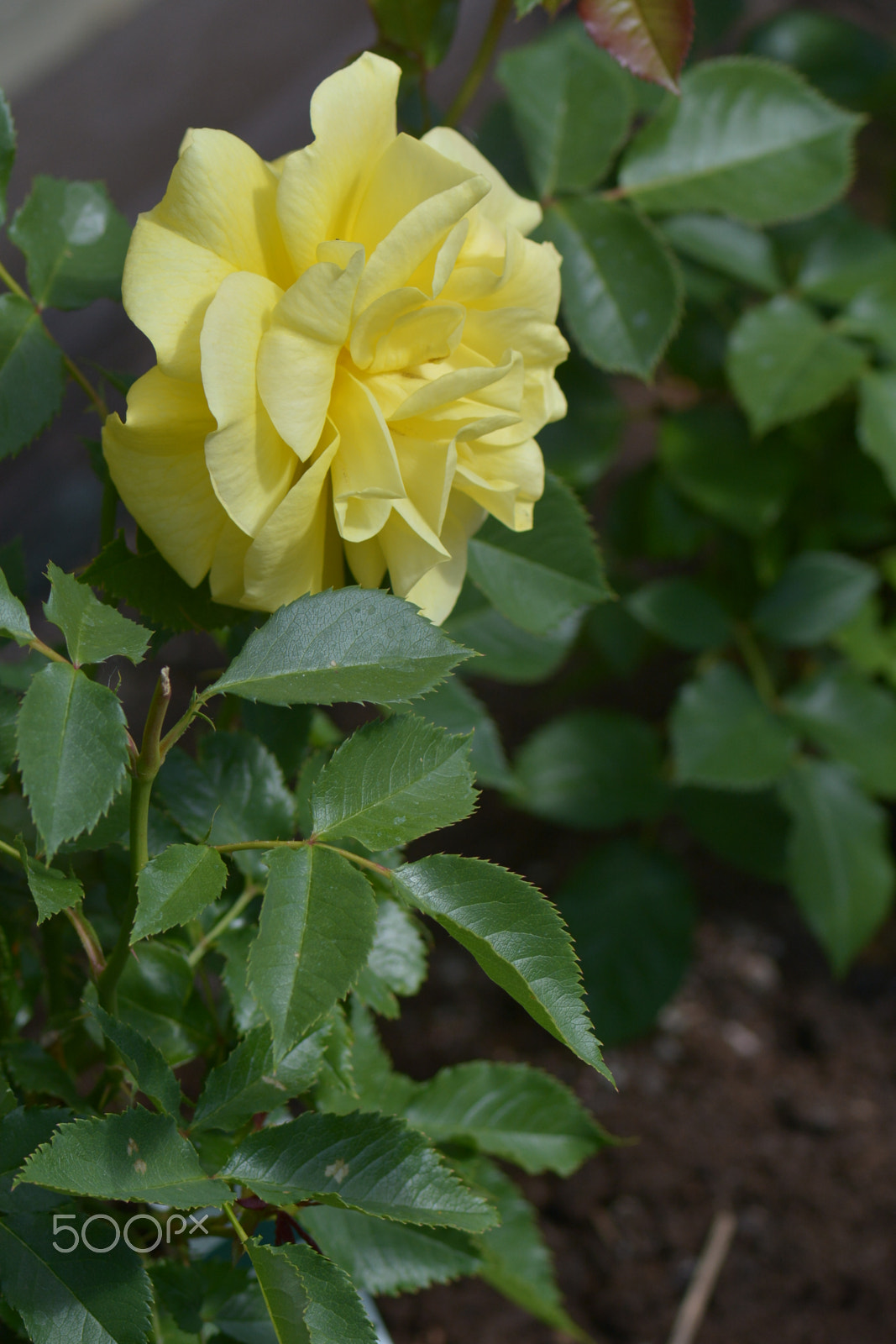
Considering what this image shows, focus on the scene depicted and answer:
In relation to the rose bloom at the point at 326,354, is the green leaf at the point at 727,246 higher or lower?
lower

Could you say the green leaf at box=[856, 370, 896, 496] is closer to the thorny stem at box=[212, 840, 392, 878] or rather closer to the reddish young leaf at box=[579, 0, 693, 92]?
the reddish young leaf at box=[579, 0, 693, 92]

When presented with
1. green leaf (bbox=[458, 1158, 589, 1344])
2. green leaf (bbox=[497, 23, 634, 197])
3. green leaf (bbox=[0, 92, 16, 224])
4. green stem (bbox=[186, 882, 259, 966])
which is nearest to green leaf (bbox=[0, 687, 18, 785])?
green stem (bbox=[186, 882, 259, 966])

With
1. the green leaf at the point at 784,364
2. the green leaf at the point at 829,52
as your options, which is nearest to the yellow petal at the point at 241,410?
the green leaf at the point at 784,364

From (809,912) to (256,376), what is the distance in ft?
2.92

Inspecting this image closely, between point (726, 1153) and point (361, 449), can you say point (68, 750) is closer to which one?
point (361, 449)

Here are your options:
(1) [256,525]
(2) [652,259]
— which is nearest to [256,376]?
(1) [256,525]

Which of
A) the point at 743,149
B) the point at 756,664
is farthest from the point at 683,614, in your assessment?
the point at 743,149

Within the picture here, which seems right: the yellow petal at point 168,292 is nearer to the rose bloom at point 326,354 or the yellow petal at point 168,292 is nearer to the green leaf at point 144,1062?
the rose bloom at point 326,354

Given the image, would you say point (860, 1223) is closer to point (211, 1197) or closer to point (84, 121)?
point (211, 1197)

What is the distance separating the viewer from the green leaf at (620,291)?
0.69 metres

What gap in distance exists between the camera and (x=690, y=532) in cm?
119

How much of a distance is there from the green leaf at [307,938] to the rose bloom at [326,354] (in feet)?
0.32

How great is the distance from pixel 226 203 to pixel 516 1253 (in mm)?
588

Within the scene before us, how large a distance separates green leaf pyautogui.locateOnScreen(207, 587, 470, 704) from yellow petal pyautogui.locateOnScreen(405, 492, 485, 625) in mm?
43
